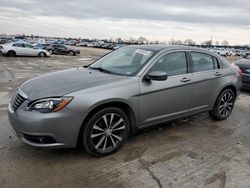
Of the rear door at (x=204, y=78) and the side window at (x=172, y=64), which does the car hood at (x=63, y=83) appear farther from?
the rear door at (x=204, y=78)

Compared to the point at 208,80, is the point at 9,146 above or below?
below

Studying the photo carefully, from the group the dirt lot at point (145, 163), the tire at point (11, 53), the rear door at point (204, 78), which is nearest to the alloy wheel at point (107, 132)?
Result: the dirt lot at point (145, 163)

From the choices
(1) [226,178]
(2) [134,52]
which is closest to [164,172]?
(1) [226,178]

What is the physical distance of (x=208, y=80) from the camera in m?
5.09

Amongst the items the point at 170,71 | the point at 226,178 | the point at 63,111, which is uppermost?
the point at 170,71

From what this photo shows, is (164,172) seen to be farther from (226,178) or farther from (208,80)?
(208,80)

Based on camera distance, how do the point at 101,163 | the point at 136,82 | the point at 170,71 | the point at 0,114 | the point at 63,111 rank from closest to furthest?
the point at 63,111, the point at 101,163, the point at 136,82, the point at 170,71, the point at 0,114

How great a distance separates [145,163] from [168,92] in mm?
1242

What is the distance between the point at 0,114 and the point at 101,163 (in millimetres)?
3061

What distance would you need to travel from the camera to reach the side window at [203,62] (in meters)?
4.98

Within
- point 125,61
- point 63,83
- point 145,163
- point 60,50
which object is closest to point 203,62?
point 125,61

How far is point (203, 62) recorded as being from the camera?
517 cm

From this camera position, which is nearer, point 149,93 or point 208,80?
point 149,93

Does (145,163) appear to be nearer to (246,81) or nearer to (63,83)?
(63,83)
